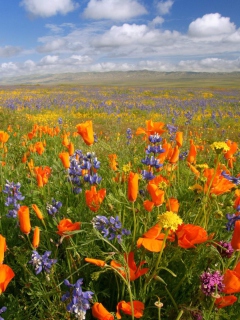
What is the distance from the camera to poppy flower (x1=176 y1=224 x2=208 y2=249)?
1226 mm

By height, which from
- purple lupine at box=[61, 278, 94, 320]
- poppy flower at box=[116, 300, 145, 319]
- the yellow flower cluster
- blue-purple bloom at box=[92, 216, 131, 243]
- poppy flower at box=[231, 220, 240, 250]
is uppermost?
the yellow flower cluster

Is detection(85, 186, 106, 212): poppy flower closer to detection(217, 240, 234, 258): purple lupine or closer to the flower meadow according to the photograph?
the flower meadow

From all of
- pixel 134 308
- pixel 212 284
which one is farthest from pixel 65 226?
pixel 212 284

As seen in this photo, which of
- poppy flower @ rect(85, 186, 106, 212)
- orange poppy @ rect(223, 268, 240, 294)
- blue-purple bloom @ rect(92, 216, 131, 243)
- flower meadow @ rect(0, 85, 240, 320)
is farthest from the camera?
poppy flower @ rect(85, 186, 106, 212)

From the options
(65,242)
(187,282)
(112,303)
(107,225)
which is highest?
(107,225)

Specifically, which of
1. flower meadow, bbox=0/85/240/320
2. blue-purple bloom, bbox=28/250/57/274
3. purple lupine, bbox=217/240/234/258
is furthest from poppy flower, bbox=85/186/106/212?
purple lupine, bbox=217/240/234/258

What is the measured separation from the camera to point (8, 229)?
2129 millimetres

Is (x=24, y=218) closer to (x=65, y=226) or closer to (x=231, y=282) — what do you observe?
(x=65, y=226)

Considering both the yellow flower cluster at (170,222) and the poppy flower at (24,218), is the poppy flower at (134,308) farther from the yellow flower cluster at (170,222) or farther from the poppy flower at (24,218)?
the poppy flower at (24,218)

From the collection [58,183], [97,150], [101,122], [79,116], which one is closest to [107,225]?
[58,183]

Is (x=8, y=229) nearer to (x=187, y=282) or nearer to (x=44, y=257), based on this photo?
(x=44, y=257)

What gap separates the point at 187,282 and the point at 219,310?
338mm

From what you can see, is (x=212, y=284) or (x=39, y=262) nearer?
(x=212, y=284)

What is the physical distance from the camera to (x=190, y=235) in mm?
1271
